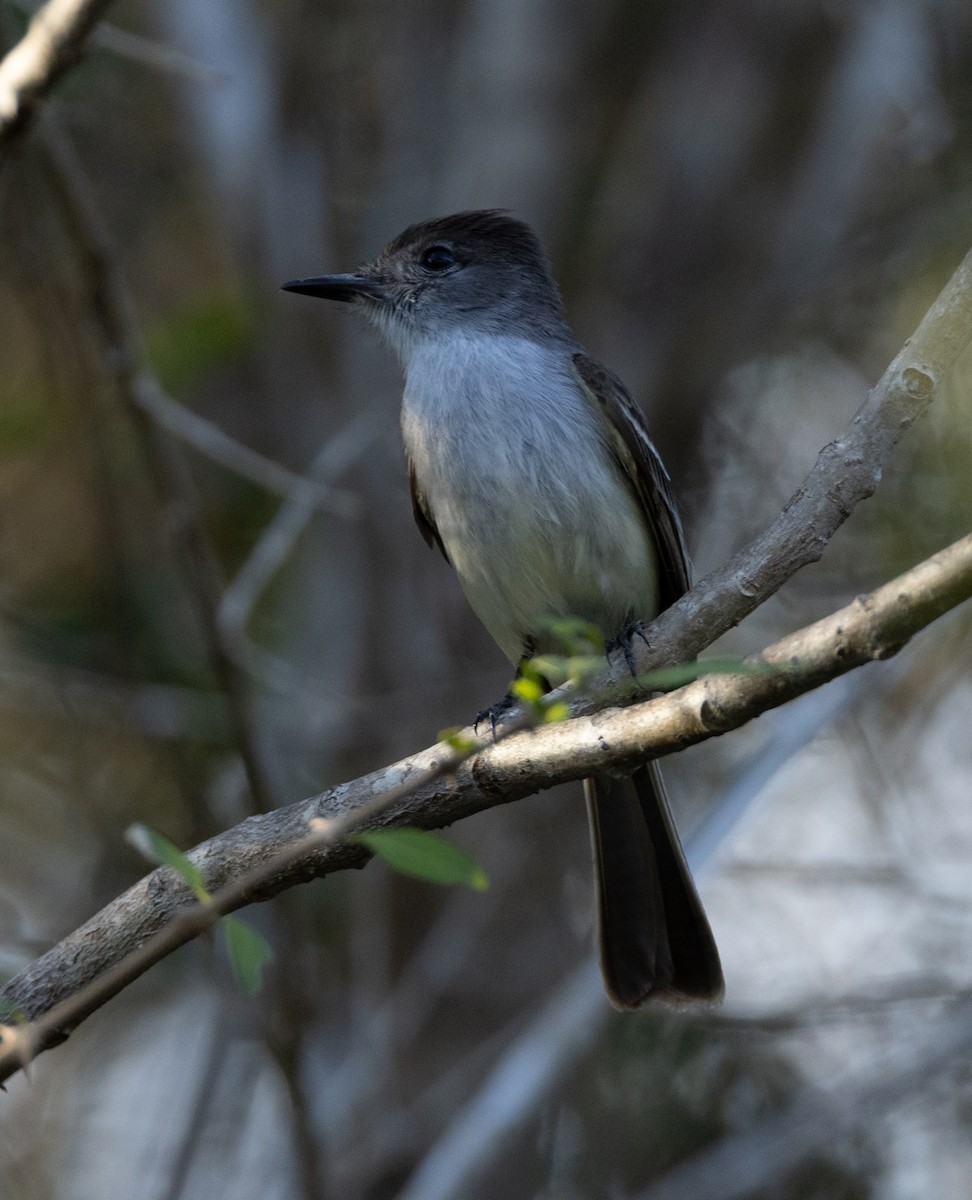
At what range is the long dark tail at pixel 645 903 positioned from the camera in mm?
3531

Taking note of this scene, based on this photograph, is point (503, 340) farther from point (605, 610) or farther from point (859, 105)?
point (859, 105)

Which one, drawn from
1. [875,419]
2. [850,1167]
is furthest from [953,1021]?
[875,419]

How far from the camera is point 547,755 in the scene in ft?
7.61

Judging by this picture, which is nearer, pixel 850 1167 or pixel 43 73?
pixel 43 73

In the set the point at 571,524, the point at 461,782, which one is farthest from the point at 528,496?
the point at 461,782

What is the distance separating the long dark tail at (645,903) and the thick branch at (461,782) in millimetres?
1123

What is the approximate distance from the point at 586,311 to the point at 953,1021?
118 inches

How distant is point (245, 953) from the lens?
178 centimetres

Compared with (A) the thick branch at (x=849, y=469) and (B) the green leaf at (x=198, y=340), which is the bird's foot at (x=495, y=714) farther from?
(B) the green leaf at (x=198, y=340)

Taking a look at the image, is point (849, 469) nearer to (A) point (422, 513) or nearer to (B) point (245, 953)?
(B) point (245, 953)

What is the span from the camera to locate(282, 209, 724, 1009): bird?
3.65 meters

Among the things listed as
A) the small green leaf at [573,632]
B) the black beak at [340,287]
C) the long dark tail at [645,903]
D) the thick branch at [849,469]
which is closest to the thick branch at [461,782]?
the small green leaf at [573,632]

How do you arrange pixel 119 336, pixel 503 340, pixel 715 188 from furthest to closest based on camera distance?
pixel 715 188 → pixel 503 340 → pixel 119 336

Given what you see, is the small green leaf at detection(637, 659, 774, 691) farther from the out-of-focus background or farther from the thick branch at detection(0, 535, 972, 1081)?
the out-of-focus background
